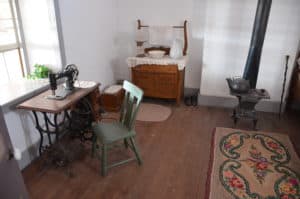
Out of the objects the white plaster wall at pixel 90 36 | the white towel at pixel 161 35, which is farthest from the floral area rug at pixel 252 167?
the white plaster wall at pixel 90 36

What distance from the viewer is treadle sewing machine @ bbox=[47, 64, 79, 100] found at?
2.13m

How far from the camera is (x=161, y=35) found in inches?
153

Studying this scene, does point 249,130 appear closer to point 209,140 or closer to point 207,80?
point 209,140

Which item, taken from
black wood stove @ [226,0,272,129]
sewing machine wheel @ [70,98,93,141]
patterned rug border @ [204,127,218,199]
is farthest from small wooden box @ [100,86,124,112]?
black wood stove @ [226,0,272,129]

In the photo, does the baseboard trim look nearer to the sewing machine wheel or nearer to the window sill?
the sewing machine wheel

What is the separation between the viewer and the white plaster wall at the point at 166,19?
12.3 ft

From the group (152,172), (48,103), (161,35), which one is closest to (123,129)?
(152,172)

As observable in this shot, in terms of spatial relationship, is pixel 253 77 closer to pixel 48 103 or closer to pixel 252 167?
pixel 252 167

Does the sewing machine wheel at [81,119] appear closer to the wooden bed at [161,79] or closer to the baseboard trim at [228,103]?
the wooden bed at [161,79]

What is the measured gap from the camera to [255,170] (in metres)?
2.29

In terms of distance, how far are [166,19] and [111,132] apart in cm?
242

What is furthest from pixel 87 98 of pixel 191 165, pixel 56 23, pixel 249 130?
pixel 249 130

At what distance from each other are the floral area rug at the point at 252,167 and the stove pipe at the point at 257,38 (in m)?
0.77

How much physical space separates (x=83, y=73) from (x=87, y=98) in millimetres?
734
